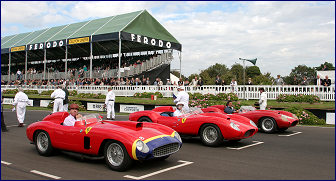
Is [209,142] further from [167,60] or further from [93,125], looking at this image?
[167,60]

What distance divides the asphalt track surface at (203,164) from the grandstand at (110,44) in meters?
20.4

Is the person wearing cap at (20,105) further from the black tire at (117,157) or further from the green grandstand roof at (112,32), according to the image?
the green grandstand roof at (112,32)

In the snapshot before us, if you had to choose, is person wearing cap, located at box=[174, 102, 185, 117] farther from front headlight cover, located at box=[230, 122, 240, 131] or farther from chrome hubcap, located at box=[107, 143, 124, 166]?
chrome hubcap, located at box=[107, 143, 124, 166]

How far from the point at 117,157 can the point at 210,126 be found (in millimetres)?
3290

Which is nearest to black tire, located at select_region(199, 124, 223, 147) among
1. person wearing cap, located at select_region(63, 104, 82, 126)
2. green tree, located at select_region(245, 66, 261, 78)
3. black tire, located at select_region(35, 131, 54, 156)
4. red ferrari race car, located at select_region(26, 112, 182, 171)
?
red ferrari race car, located at select_region(26, 112, 182, 171)

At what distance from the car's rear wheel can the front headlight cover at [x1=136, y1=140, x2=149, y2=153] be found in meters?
6.57

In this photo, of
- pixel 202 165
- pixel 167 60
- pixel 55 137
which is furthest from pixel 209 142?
pixel 167 60

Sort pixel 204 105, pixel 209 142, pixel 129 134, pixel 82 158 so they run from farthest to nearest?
pixel 204 105 < pixel 209 142 < pixel 82 158 < pixel 129 134

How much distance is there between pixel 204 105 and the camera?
17406 millimetres

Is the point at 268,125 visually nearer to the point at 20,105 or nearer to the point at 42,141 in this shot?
the point at 42,141

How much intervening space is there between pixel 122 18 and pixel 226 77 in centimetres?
4797

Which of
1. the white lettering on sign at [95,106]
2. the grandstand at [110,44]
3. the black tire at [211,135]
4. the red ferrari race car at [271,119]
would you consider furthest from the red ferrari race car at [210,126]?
the grandstand at [110,44]

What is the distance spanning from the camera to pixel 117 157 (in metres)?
6.09

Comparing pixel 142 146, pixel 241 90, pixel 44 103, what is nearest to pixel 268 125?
pixel 142 146
